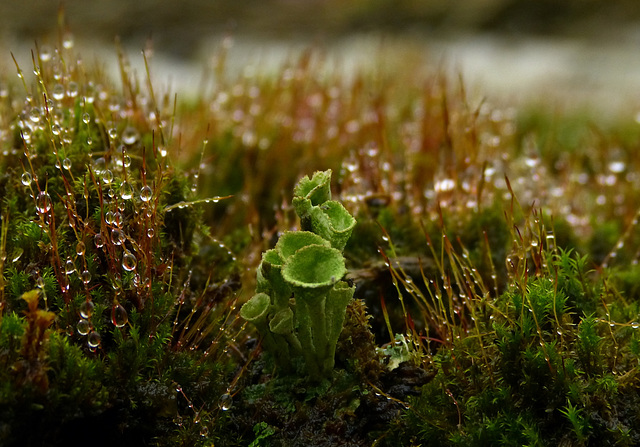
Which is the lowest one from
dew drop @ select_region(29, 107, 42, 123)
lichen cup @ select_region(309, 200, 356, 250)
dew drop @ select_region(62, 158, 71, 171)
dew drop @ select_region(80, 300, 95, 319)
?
dew drop @ select_region(80, 300, 95, 319)

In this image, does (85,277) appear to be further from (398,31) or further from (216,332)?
(398,31)

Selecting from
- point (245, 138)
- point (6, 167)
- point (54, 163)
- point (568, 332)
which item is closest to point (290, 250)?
point (568, 332)

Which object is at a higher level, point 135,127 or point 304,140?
point 135,127

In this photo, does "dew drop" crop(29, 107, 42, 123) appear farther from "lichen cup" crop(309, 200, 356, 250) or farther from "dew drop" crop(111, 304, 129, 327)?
"lichen cup" crop(309, 200, 356, 250)

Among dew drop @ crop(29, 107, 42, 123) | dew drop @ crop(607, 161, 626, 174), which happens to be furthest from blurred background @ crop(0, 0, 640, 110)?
dew drop @ crop(29, 107, 42, 123)

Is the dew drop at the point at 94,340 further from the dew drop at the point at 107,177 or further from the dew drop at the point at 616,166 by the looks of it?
the dew drop at the point at 616,166

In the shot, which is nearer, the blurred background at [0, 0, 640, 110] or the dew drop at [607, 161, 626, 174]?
the dew drop at [607, 161, 626, 174]

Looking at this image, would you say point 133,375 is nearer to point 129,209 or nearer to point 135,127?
point 129,209
